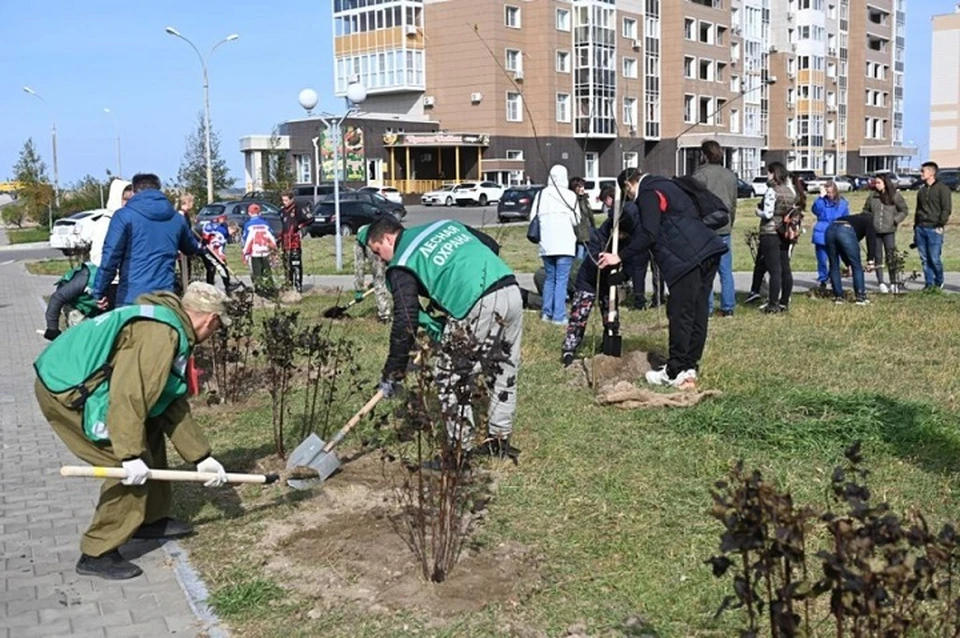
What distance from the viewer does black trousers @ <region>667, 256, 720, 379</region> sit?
730cm

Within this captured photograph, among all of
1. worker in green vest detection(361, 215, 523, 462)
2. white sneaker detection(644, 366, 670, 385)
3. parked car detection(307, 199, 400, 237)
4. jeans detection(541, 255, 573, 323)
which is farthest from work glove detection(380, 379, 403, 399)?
parked car detection(307, 199, 400, 237)

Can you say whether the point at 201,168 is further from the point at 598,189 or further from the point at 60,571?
the point at 60,571

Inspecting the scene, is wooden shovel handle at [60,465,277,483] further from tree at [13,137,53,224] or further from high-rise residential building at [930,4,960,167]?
high-rise residential building at [930,4,960,167]

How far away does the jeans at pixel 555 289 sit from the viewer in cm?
1098

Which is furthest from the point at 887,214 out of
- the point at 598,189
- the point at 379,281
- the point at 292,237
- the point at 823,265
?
the point at 598,189

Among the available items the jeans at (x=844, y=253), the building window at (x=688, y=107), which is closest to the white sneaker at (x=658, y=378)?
the jeans at (x=844, y=253)

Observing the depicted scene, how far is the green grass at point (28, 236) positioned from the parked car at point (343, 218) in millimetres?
14308

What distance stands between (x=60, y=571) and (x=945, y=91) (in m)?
102

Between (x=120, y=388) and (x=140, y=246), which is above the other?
(x=140, y=246)

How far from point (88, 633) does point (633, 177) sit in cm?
539

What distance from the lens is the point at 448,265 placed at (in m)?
5.21

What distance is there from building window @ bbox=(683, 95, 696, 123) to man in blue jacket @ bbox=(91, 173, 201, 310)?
66.1 m

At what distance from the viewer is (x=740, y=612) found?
380cm

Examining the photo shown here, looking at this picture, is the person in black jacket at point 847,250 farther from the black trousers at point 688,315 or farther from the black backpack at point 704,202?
the black trousers at point 688,315
